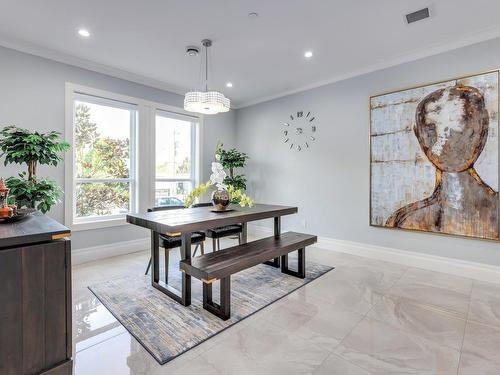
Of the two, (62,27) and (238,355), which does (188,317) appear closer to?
(238,355)

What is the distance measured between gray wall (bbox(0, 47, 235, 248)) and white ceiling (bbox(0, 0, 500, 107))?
14 centimetres

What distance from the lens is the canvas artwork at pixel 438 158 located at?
2975 mm

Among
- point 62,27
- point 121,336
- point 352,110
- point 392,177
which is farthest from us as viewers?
point 352,110

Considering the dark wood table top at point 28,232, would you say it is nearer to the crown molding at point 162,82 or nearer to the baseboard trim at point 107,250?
the baseboard trim at point 107,250

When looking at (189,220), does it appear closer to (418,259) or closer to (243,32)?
(243,32)

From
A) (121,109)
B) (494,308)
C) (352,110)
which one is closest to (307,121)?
(352,110)

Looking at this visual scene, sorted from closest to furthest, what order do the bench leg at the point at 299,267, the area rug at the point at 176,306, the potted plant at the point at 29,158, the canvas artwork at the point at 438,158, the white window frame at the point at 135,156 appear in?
the area rug at the point at 176,306 < the potted plant at the point at 29,158 < the canvas artwork at the point at 438,158 < the bench leg at the point at 299,267 < the white window frame at the point at 135,156

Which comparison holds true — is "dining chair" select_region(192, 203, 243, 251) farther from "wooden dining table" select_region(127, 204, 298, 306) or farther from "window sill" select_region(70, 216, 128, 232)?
"window sill" select_region(70, 216, 128, 232)

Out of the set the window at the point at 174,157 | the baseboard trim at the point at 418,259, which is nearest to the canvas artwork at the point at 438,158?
the baseboard trim at the point at 418,259

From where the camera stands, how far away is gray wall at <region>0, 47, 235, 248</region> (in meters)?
3.12

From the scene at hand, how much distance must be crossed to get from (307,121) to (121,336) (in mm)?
3980

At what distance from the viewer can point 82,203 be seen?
150 inches

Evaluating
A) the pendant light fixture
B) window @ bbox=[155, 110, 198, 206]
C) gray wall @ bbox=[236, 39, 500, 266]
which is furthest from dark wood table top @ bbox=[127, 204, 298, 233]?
window @ bbox=[155, 110, 198, 206]

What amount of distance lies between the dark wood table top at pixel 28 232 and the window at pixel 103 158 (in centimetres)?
243
